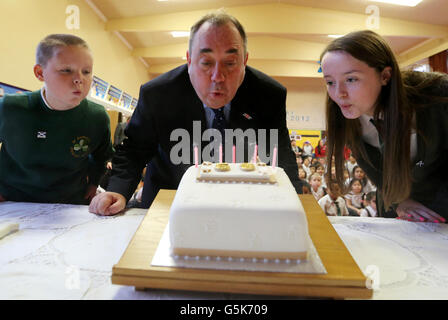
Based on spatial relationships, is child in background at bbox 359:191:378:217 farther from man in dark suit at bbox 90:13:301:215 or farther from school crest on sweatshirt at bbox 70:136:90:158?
school crest on sweatshirt at bbox 70:136:90:158

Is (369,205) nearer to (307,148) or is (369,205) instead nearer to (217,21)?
(307,148)

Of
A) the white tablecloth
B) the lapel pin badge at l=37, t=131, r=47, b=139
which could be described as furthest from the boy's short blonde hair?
the white tablecloth

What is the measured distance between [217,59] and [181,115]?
42cm

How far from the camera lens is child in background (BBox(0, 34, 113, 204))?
140cm

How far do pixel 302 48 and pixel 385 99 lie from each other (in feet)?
23.9

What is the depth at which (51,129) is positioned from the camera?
150 cm

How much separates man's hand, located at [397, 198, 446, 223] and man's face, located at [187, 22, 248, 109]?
38.2 inches

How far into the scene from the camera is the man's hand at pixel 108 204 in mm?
1170

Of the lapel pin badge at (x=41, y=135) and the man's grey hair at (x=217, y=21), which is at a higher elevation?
the man's grey hair at (x=217, y=21)

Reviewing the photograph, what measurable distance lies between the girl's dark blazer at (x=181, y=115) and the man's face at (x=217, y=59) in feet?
0.71

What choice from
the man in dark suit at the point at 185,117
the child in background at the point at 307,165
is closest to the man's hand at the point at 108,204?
the man in dark suit at the point at 185,117

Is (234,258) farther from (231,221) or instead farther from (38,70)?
(38,70)

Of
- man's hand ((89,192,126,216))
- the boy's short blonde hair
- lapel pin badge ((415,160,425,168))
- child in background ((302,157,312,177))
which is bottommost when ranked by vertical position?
man's hand ((89,192,126,216))
